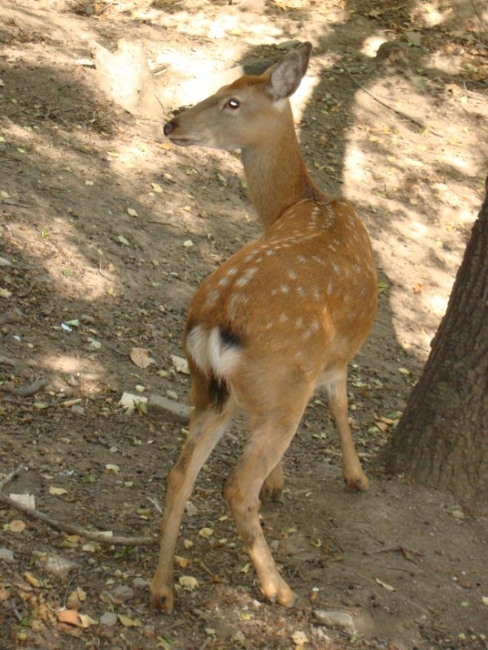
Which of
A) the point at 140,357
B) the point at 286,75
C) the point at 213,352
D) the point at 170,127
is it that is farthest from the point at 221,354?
the point at 286,75

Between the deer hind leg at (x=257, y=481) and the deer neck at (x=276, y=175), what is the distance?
191cm

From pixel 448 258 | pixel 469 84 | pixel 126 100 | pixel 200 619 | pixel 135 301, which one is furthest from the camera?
pixel 469 84

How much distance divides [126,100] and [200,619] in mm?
5990

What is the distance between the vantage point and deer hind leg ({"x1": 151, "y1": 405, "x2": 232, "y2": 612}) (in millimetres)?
3600

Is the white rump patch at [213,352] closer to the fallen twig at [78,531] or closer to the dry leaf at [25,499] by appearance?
the fallen twig at [78,531]

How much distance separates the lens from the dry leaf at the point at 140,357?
5.52 m

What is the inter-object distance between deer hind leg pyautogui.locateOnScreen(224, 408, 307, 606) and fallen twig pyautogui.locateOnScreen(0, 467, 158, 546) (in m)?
0.44

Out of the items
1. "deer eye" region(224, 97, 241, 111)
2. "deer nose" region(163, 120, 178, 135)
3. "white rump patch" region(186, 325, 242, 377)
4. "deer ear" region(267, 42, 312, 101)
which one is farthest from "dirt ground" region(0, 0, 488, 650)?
"deer ear" region(267, 42, 312, 101)

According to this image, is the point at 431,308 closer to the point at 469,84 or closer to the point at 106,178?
the point at 106,178

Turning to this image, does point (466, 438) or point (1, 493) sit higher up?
point (466, 438)

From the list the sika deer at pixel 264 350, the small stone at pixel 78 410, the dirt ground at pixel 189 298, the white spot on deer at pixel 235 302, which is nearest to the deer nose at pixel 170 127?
the dirt ground at pixel 189 298

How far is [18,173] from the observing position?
690 centimetres

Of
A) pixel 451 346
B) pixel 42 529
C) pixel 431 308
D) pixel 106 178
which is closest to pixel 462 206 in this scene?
pixel 431 308

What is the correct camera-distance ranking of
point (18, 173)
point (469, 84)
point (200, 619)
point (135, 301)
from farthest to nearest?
point (469, 84) < point (18, 173) < point (135, 301) < point (200, 619)
